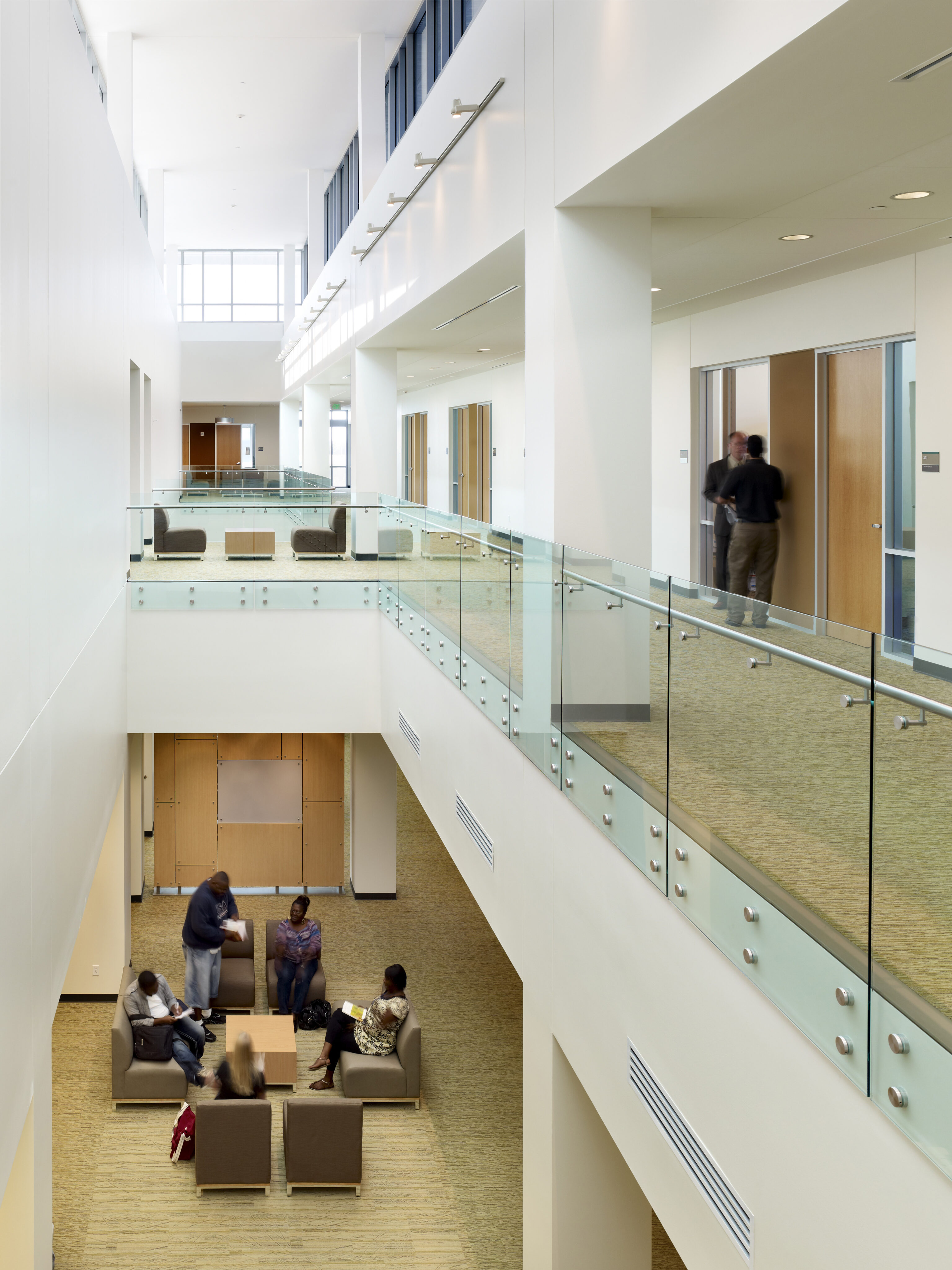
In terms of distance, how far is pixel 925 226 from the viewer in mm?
7180

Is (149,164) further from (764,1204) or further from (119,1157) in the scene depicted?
(764,1204)

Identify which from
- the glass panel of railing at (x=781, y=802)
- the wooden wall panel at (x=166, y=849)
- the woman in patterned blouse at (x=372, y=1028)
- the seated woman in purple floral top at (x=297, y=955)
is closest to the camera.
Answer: the glass panel of railing at (x=781, y=802)

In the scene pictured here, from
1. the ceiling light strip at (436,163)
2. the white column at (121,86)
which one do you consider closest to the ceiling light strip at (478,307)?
the ceiling light strip at (436,163)

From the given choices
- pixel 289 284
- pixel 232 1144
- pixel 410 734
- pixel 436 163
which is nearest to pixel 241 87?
pixel 436 163

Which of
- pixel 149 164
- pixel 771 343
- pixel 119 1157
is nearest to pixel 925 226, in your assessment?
pixel 771 343

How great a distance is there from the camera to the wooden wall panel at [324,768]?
16.3 metres

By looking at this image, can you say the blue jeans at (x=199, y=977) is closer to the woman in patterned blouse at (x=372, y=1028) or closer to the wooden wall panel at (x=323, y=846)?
the woman in patterned blouse at (x=372, y=1028)

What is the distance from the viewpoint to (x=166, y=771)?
16.2 meters

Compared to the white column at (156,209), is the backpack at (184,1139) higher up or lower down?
lower down

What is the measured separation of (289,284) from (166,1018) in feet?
84.2

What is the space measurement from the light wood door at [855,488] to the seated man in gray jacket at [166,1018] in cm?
657

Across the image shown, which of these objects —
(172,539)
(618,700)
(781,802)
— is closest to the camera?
(781,802)

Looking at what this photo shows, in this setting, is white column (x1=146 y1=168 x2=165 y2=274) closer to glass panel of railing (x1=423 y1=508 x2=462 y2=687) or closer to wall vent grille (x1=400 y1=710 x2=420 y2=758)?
wall vent grille (x1=400 y1=710 x2=420 y2=758)

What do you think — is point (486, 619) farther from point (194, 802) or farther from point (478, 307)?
point (194, 802)
